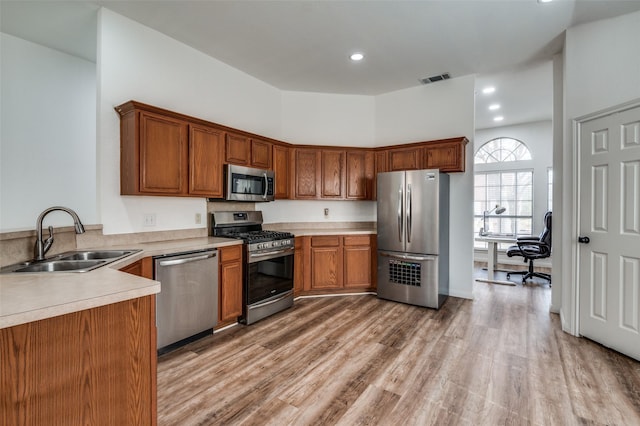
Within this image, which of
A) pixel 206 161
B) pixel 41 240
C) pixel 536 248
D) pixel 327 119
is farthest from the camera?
pixel 536 248

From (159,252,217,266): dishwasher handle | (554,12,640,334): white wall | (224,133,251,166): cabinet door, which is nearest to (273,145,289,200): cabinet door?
(224,133,251,166): cabinet door

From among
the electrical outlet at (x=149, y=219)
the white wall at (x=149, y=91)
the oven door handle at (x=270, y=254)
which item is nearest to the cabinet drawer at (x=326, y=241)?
the oven door handle at (x=270, y=254)

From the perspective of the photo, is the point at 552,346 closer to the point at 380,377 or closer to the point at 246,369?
the point at 380,377

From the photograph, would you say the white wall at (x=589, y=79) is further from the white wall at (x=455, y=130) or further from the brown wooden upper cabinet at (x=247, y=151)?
the brown wooden upper cabinet at (x=247, y=151)

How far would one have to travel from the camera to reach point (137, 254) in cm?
226

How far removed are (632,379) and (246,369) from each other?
9.58 feet

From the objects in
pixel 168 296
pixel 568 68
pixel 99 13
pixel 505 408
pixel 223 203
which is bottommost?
pixel 505 408

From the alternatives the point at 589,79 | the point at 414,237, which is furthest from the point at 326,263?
the point at 589,79

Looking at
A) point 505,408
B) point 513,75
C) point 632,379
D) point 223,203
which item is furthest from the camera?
point 513,75

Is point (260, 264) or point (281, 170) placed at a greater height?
point (281, 170)

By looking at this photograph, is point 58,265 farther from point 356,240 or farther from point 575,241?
point 575,241

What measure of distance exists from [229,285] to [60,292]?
6.16 ft

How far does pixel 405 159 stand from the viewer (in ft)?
14.3

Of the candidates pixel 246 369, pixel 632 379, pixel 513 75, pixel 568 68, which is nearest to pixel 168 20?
pixel 246 369
